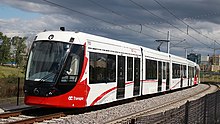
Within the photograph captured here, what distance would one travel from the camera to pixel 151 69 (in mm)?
23375

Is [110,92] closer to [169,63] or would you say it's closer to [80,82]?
[80,82]

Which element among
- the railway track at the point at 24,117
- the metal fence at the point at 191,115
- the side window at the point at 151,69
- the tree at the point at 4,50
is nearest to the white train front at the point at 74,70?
the railway track at the point at 24,117

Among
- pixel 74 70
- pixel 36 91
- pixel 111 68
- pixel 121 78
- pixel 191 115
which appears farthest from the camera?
pixel 121 78

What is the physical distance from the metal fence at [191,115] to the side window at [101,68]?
5445 millimetres

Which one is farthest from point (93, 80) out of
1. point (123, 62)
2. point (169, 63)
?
point (169, 63)

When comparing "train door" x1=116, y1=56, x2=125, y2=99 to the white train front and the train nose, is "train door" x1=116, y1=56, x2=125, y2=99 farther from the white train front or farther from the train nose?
the train nose

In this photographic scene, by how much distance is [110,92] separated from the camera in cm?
1653

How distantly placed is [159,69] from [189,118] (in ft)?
59.1

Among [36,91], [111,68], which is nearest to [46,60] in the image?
[36,91]

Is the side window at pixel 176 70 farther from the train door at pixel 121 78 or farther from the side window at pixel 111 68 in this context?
the side window at pixel 111 68

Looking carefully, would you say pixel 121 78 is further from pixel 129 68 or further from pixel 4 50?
pixel 4 50

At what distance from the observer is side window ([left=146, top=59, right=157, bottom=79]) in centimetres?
2255

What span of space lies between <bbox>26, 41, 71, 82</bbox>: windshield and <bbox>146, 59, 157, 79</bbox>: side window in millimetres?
9514

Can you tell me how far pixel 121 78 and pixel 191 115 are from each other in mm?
10146
